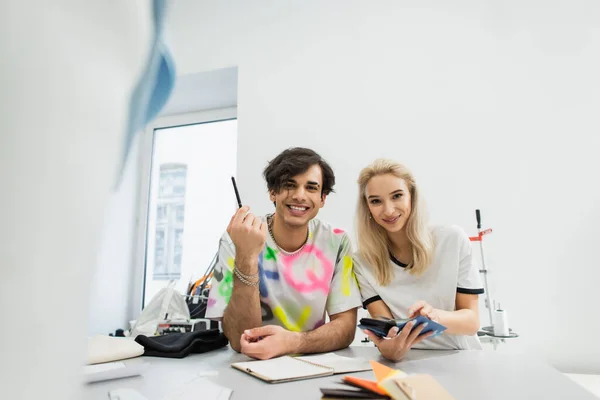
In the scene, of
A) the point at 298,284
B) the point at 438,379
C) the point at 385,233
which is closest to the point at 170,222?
the point at 298,284

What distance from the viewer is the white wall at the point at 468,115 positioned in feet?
5.98

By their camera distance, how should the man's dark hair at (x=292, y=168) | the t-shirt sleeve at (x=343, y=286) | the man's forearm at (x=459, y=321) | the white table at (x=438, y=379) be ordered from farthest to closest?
1. the man's dark hair at (x=292, y=168)
2. the t-shirt sleeve at (x=343, y=286)
3. the man's forearm at (x=459, y=321)
4. the white table at (x=438, y=379)

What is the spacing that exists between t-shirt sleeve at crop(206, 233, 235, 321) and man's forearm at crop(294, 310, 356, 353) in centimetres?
36

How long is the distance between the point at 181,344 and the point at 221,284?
31cm

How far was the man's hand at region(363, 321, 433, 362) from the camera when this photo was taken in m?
0.90

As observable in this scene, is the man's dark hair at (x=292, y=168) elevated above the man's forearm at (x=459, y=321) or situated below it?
above

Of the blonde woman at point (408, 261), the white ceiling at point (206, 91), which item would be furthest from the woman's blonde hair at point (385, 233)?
the white ceiling at point (206, 91)

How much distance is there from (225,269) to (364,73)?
1510mm

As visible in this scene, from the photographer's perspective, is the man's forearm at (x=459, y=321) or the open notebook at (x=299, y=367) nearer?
the open notebook at (x=299, y=367)

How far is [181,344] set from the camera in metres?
1.01

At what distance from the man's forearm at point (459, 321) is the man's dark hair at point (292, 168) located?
64cm

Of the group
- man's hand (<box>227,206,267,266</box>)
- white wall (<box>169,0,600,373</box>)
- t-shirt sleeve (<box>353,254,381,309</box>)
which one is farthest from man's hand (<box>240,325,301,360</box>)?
white wall (<box>169,0,600,373</box>)

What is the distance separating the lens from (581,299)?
177cm

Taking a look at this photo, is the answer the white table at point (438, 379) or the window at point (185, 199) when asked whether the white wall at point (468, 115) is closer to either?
the window at point (185, 199)
